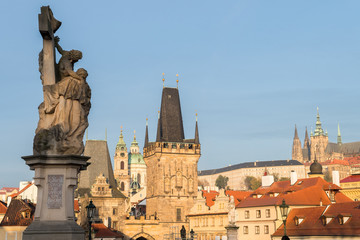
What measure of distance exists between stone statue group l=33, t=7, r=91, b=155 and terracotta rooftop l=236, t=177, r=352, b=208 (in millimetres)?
48675

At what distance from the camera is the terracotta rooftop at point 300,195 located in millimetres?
59816

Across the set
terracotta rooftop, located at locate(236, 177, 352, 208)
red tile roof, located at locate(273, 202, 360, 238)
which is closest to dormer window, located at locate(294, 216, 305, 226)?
red tile roof, located at locate(273, 202, 360, 238)

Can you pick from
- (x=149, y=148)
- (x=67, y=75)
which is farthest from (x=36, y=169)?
(x=149, y=148)

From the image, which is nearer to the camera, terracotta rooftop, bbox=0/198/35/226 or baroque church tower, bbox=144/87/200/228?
terracotta rooftop, bbox=0/198/35/226

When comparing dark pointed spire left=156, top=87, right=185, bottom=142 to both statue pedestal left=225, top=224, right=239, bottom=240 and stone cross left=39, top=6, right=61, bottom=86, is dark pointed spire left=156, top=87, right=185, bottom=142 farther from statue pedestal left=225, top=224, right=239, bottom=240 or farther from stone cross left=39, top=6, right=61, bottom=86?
stone cross left=39, top=6, right=61, bottom=86

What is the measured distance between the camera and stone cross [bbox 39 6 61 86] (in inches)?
474

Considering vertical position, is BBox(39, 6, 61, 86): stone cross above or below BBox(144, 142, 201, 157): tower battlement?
below

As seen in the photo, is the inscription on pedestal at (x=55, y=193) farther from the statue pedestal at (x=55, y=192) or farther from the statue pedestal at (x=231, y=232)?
the statue pedestal at (x=231, y=232)

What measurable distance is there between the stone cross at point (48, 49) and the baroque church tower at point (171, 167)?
78.5 metres

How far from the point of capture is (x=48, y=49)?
1230cm

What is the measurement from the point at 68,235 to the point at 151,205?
271ft

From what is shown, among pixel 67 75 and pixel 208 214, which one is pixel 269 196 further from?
pixel 67 75

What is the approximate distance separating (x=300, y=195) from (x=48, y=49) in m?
52.2

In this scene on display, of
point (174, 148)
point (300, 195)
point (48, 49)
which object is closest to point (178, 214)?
point (174, 148)
